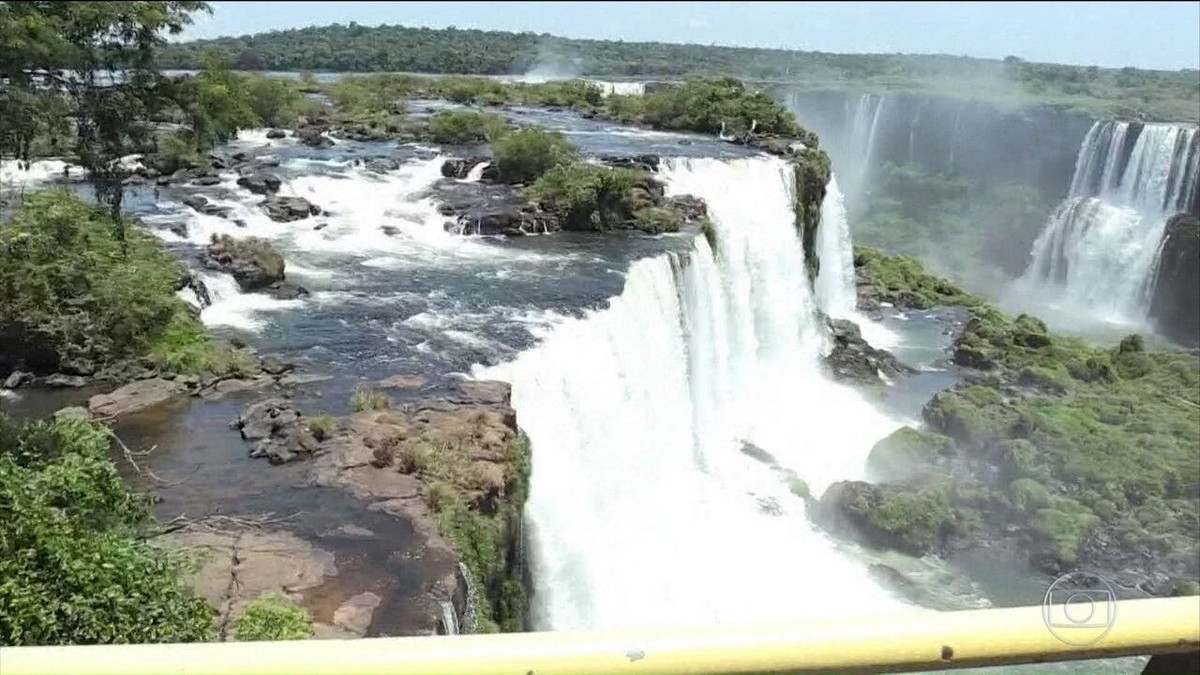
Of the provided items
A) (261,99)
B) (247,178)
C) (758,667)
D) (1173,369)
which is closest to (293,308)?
(247,178)

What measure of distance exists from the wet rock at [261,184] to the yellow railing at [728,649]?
20549mm

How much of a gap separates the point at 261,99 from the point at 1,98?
23274 millimetres

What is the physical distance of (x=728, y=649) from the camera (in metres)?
1.46

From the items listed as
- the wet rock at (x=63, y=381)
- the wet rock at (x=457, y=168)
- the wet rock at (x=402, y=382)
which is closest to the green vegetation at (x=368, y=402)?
the wet rock at (x=402, y=382)

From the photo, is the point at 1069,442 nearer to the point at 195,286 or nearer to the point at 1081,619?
the point at 195,286

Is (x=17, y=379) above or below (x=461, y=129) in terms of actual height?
below

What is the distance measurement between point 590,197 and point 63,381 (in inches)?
443

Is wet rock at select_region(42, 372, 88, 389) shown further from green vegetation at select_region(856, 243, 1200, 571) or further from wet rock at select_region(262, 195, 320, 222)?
green vegetation at select_region(856, 243, 1200, 571)

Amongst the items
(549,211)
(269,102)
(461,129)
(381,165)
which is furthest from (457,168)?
(269,102)

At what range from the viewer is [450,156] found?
85.1 feet

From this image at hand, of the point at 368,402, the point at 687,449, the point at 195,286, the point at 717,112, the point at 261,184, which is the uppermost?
the point at 717,112

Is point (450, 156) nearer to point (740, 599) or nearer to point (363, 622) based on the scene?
point (740, 599)

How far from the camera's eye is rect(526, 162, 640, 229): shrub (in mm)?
20438

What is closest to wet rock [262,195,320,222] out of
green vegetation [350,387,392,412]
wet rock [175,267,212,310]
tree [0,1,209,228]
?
tree [0,1,209,228]
